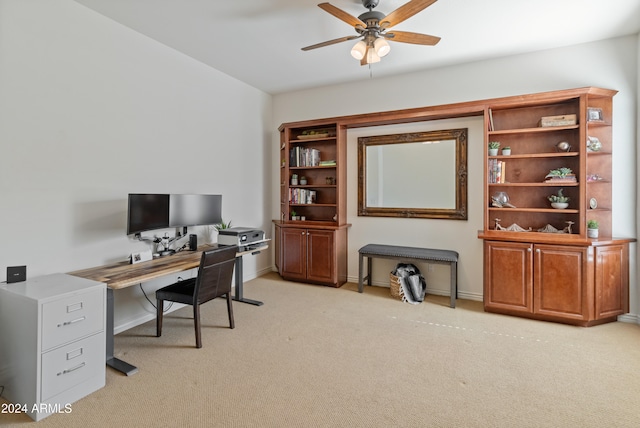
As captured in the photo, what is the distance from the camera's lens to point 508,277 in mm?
3320

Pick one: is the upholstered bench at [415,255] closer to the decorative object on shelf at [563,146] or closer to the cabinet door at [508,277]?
the cabinet door at [508,277]

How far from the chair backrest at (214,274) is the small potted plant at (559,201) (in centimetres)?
330

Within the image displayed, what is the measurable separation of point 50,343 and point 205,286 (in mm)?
1029

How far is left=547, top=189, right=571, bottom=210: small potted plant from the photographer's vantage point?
331cm

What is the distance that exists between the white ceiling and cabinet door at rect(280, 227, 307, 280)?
2.18 m

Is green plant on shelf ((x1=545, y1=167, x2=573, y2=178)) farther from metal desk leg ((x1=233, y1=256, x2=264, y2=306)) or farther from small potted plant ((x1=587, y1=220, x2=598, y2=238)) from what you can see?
metal desk leg ((x1=233, y1=256, x2=264, y2=306))

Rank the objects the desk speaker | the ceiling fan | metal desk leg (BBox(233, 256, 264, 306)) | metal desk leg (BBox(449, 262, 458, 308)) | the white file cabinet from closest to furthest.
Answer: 1. the white file cabinet
2. the desk speaker
3. the ceiling fan
4. metal desk leg (BBox(449, 262, 458, 308))
5. metal desk leg (BBox(233, 256, 264, 306))

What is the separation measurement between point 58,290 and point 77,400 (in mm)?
687

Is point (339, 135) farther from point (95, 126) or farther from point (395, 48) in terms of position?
point (95, 126)

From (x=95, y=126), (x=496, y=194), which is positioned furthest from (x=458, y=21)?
(x=95, y=126)

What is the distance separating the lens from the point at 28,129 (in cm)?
234

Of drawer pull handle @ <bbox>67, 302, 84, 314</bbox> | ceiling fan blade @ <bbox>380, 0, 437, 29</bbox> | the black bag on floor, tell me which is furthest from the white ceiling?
the black bag on floor

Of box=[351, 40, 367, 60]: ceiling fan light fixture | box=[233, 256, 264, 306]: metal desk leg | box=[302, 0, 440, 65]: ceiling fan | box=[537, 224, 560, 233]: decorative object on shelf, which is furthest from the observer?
box=[233, 256, 264, 306]: metal desk leg

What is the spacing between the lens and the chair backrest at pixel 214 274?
259cm
